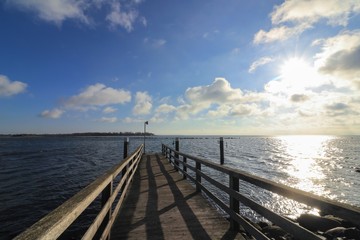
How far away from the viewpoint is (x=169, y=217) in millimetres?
5496

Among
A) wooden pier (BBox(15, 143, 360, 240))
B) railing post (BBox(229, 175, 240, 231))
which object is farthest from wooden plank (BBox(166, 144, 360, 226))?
railing post (BBox(229, 175, 240, 231))

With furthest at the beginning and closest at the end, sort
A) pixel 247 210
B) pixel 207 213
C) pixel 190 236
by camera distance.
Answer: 1. pixel 247 210
2. pixel 207 213
3. pixel 190 236

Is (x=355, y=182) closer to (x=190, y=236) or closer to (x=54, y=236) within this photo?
(x=190, y=236)

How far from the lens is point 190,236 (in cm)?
443

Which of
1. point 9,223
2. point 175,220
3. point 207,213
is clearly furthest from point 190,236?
point 9,223

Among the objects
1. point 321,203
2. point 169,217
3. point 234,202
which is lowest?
point 169,217

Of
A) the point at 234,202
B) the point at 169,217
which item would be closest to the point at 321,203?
the point at 234,202

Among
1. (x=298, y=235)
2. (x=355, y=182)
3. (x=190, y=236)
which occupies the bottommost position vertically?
(x=355, y=182)

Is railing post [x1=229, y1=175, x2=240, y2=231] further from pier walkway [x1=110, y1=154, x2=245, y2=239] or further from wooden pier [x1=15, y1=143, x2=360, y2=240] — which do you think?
pier walkway [x1=110, y1=154, x2=245, y2=239]

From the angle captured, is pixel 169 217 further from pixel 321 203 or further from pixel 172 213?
pixel 321 203

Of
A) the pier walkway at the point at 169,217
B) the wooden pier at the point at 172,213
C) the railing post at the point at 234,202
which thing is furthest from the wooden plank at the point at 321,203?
the pier walkway at the point at 169,217

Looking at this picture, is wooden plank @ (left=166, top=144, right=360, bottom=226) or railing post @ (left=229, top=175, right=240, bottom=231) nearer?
wooden plank @ (left=166, top=144, right=360, bottom=226)

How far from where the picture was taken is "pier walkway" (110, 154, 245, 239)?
14.9 feet

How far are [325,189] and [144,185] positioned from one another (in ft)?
52.8
